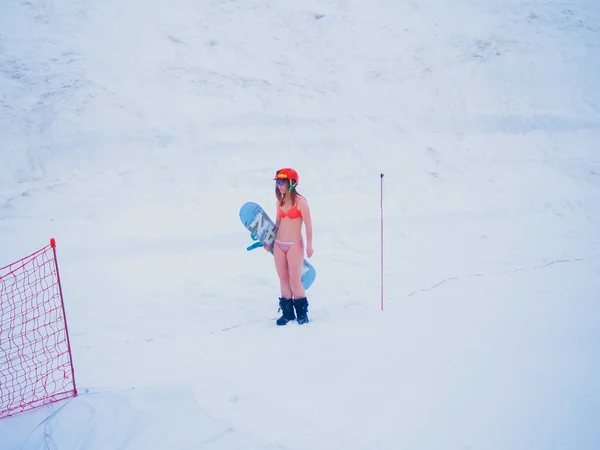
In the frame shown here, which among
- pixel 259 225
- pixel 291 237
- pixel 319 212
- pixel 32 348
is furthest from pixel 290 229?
pixel 319 212

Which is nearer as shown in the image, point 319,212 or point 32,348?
point 32,348

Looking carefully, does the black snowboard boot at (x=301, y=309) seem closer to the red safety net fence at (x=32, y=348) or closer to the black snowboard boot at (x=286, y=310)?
the black snowboard boot at (x=286, y=310)

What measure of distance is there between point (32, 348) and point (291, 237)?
3.29 m

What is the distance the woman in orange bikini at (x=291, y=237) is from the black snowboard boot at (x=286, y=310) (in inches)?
1.5

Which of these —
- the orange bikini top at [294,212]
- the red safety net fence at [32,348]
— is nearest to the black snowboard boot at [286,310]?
the orange bikini top at [294,212]

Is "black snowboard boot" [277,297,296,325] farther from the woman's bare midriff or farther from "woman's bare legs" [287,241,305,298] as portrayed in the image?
the woman's bare midriff

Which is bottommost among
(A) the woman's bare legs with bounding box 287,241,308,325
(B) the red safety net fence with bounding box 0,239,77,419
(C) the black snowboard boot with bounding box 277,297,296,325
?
(B) the red safety net fence with bounding box 0,239,77,419

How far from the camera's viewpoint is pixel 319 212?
10.0 metres

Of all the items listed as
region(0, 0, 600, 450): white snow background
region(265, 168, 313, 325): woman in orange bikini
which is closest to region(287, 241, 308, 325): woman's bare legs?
region(265, 168, 313, 325): woman in orange bikini

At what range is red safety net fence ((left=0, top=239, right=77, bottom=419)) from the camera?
4.21 metres

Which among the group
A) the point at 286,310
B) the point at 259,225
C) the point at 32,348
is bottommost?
the point at 32,348

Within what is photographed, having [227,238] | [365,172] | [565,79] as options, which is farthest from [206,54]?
[565,79]

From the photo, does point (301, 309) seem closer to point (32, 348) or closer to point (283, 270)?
point (283, 270)

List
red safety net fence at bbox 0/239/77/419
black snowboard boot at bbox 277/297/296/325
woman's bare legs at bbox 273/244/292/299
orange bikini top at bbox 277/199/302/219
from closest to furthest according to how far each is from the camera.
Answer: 1. red safety net fence at bbox 0/239/77/419
2. orange bikini top at bbox 277/199/302/219
3. woman's bare legs at bbox 273/244/292/299
4. black snowboard boot at bbox 277/297/296/325
